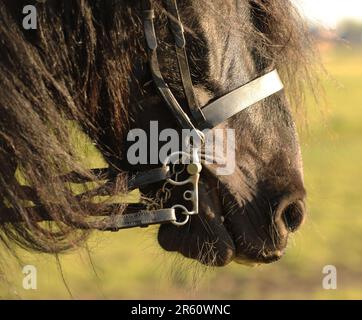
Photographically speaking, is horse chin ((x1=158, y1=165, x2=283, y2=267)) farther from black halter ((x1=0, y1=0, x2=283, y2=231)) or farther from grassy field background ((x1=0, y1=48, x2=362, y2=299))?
grassy field background ((x1=0, y1=48, x2=362, y2=299))

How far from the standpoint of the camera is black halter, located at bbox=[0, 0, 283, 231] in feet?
8.39

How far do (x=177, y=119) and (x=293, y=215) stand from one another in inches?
20.8

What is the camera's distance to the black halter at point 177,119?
8.39 feet

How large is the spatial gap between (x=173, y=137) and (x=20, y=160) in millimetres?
508

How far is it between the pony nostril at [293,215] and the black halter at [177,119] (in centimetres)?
33

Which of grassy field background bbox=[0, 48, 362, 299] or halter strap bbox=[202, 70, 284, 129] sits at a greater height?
grassy field background bbox=[0, 48, 362, 299]

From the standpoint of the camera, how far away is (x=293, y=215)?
2703 millimetres

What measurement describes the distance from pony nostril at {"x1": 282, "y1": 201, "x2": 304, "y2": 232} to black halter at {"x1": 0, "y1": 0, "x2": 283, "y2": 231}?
1.08 ft

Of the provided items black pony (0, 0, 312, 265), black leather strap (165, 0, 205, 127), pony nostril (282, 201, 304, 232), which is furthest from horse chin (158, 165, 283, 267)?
black leather strap (165, 0, 205, 127)

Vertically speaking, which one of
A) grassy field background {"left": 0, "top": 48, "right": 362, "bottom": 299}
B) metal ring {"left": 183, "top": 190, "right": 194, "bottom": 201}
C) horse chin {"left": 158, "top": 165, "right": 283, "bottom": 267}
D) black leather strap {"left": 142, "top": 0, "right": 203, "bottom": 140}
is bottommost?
horse chin {"left": 158, "top": 165, "right": 283, "bottom": 267}

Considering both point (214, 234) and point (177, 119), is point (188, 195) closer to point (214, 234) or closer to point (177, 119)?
point (214, 234)

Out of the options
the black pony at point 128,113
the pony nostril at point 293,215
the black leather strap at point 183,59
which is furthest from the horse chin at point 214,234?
the black leather strap at point 183,59

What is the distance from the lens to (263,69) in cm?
275

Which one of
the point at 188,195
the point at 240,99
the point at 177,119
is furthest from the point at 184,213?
the point at 240,99
